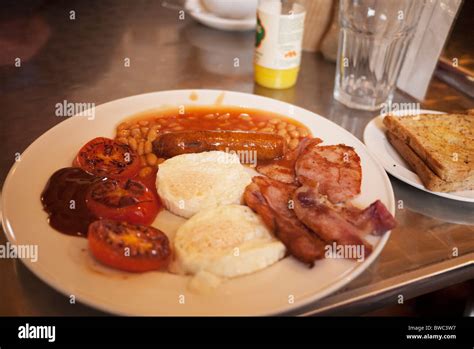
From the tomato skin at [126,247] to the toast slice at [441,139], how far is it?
1.15 m

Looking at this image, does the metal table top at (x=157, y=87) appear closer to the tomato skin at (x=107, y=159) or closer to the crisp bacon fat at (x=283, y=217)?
the crisp bacon fat at (x=283, y=217)

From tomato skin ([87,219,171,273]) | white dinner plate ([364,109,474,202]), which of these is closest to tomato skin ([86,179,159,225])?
tomato skin ([87,219,171,273])

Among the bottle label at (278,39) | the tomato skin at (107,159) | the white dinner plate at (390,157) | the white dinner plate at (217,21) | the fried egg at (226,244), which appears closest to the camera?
the fried egg at (226,244)

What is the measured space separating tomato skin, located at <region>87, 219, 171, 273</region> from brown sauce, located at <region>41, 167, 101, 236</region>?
12 centimetres

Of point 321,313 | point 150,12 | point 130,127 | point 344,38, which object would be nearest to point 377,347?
point 321,313

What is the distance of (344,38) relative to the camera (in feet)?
8.21

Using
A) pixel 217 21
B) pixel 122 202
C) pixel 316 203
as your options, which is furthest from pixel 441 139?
pixel 217 21

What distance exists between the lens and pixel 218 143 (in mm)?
1968

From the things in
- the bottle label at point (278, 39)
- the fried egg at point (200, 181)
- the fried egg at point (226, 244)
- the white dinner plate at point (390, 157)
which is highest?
the bottle label at point (278, 39)

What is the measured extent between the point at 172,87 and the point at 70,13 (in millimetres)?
1332

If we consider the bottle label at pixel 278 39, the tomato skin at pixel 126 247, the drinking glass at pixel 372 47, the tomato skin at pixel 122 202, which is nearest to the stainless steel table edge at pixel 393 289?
the tomato skin at pixel 126 247

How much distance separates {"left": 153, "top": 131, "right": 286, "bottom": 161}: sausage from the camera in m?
1.96

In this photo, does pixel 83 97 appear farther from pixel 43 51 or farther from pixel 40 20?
pixel 40 20

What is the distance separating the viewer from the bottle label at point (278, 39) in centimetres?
234
